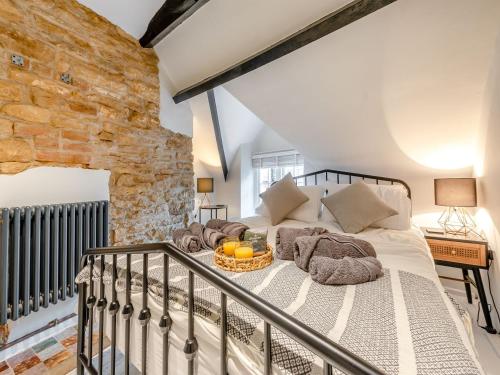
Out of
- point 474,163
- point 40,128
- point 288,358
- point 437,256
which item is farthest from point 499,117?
point 40,128

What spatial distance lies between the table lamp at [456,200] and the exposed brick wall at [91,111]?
2.90 metres

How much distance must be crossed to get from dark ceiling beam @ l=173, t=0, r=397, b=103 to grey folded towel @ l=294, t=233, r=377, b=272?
4.98 feet

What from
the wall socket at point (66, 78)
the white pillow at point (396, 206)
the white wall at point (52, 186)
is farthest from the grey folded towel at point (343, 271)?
the wall socket at point (66, 78)

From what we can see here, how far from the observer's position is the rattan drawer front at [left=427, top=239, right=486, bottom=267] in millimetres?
1871

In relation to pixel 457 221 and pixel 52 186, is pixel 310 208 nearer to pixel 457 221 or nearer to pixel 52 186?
pixel 457 221

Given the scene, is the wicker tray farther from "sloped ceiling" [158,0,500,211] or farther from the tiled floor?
"sloped ceiling" [158,0,500,211]

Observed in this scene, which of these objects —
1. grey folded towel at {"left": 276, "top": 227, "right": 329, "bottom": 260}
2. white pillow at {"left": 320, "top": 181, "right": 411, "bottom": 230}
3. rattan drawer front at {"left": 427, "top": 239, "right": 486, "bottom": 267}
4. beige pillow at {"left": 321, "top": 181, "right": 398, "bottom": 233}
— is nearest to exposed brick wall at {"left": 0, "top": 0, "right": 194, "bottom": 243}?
grey folded towel at {"left": 276, "top": 227, "right": 329, "bottom": 260}

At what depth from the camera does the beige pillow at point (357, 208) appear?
204 cm

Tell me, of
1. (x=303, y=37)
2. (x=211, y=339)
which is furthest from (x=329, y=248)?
(x=303, y=37)

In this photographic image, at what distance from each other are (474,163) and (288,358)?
9.21 ft

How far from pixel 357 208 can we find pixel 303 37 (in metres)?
1.54

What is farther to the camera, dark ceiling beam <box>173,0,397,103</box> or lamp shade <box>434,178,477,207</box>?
lamp shade <box>434,178,477,207</box>

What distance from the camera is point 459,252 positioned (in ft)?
6.43

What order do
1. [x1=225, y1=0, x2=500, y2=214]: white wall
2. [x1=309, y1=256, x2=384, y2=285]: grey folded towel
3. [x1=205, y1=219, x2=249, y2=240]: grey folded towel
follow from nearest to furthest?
[x1=309, y1=256, x2=384, y2=285]: grey folded towel → [x1=205, y1=219, x2=249, y2=240]: grey folded towel → [x1=225, y1=0, x2=500, y2=214]: white wall
